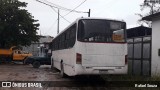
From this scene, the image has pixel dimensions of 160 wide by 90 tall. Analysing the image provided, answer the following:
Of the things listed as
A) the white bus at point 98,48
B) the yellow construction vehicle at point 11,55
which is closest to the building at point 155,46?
the white bus at point 98,48

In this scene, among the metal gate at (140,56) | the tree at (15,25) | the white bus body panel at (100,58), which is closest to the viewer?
the white bus body panel at (100,58)

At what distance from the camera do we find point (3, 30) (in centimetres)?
3906

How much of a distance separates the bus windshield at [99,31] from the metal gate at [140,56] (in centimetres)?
337

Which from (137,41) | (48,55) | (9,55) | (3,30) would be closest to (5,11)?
(3,30)

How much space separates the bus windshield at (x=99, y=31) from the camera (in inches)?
498

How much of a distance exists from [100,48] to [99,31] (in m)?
0.78

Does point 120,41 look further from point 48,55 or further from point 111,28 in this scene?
point 48,55

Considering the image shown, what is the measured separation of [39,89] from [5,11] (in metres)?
29.9

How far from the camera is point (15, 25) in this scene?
40094 mm

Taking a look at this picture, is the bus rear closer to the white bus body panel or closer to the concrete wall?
the white bus body panel

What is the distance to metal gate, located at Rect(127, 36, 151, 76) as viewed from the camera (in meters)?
15.7

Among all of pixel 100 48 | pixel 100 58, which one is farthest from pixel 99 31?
pixel 100 58

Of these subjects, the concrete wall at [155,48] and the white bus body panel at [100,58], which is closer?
the white bus body panel at [100,58]

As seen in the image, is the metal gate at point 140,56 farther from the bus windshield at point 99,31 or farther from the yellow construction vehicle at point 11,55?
the yellow construction vehicle at point 11,55
